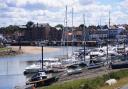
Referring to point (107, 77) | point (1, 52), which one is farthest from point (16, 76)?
point (1, 52)

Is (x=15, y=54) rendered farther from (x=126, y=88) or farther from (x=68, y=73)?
(x=126, y=88)

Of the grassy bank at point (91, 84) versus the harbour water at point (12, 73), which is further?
the harbour water at point (12, 73)

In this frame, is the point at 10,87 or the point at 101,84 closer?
the point at 101,84

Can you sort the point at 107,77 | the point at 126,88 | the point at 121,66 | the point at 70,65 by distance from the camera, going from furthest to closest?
the point at 70,65 → the point at 121,66 → the point at 107,77 → the point at 126,88

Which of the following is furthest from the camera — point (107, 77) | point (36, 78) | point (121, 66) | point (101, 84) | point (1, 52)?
point (1, 52)

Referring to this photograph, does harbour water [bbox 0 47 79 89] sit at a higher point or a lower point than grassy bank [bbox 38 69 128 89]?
lower

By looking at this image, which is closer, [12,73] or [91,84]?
[91,84]

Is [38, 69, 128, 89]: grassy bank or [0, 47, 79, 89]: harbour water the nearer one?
[38, 69, 128, 89]: grassy bank

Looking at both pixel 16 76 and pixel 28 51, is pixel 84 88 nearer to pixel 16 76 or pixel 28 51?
pixel 16 76

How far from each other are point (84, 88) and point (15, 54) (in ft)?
476

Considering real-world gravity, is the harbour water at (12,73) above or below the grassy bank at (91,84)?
below

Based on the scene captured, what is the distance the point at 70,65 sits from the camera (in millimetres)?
82125

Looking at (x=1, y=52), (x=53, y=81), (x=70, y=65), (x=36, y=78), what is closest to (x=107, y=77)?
(x=53, y=81)

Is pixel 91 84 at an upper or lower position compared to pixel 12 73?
upper
